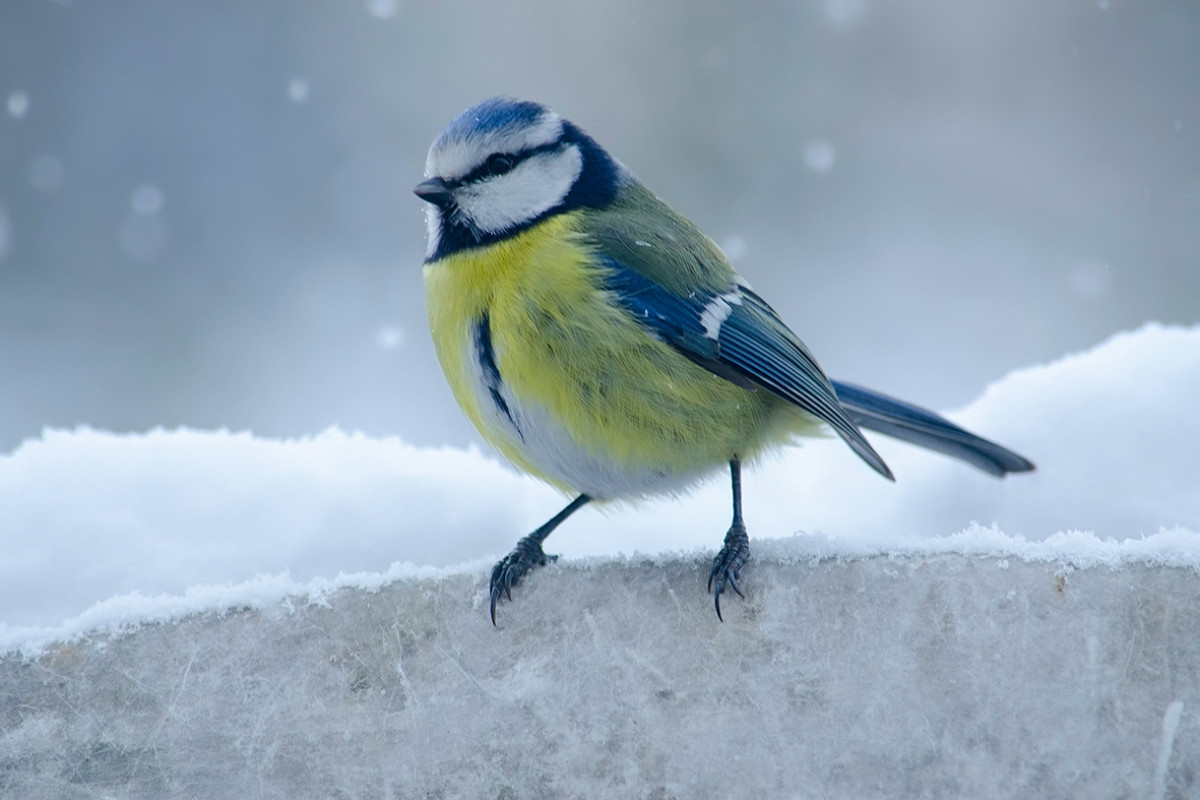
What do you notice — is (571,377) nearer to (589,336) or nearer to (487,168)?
(589,336)

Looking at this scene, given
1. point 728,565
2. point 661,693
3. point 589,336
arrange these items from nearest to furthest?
point 661,693 < point 728,565 < point 589,336

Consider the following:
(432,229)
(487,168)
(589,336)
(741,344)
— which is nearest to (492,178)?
(487,168)

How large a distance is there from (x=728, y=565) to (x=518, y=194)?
2.14ft

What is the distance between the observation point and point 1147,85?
336cm

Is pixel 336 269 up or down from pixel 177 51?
down

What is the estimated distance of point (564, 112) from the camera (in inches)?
128

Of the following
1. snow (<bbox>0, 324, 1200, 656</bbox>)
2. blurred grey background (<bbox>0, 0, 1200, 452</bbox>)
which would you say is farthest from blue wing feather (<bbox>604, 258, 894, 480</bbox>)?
blurred grey background (<bbox>0, 0, 1200, 452</bbox>)

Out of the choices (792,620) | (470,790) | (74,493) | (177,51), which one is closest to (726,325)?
(792,620)

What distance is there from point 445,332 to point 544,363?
19cm

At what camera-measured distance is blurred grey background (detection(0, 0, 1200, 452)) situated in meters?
3.31

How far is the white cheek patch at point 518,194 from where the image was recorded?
1.65m

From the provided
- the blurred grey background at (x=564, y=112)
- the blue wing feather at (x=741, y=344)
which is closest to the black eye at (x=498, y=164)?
the blue wing feather at (x=741, y=344)

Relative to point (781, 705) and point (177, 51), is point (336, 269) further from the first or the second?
point (781, 705)

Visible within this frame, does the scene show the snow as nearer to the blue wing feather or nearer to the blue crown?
the blue wing feather
